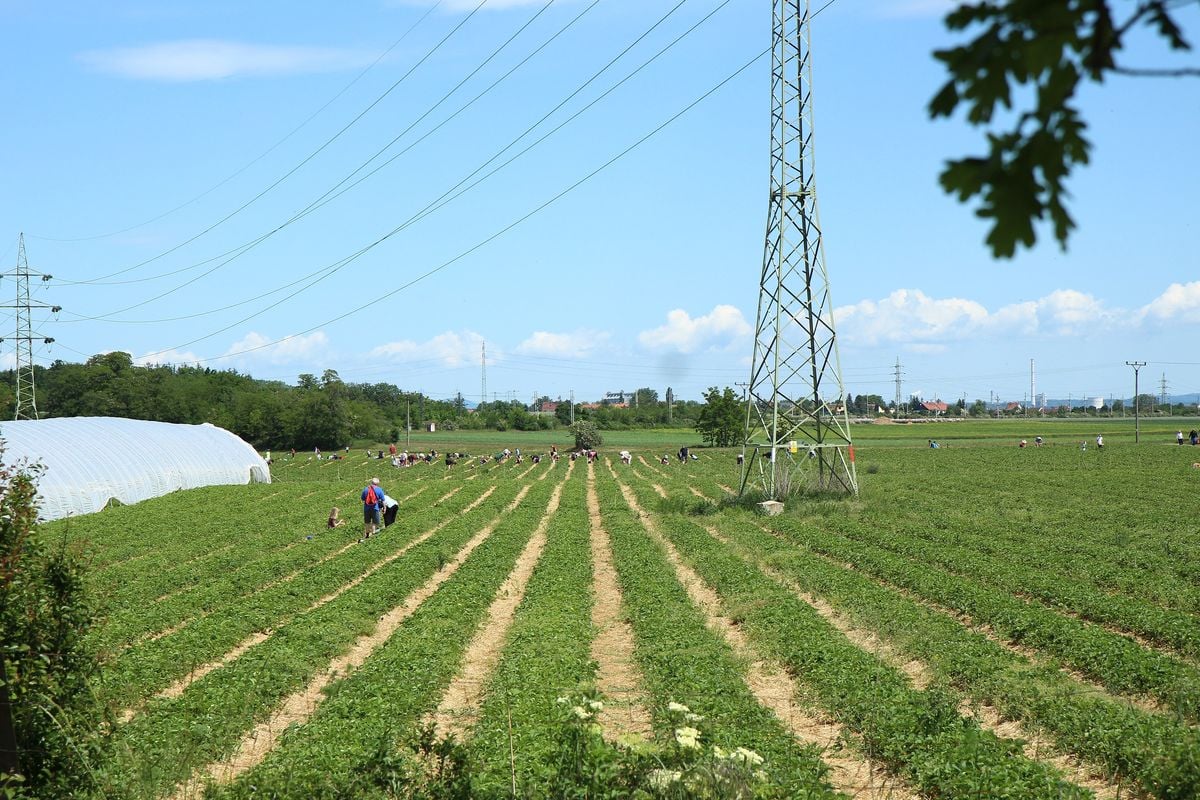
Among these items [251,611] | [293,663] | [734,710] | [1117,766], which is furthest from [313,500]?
[1117,766]

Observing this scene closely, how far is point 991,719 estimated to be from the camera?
35.7 feet

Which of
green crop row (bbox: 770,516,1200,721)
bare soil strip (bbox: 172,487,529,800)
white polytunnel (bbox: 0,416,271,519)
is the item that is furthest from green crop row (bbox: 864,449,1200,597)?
white polytunnel (bbox: 0,416,271,519)

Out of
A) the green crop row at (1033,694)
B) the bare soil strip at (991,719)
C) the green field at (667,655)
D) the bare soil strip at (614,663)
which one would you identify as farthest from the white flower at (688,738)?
the bare soil strip at (991,719)

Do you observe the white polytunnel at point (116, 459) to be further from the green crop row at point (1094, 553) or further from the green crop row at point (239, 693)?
the green crop row at point (1094, 553)

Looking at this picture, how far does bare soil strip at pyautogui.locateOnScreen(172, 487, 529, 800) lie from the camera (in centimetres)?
902

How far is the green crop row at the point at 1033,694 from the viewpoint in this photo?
8.02 metres

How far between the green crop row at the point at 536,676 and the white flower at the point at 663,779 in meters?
0.85

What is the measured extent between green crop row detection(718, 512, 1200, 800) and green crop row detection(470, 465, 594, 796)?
4180 millimetres

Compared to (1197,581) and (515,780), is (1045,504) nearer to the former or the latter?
(1197,581)

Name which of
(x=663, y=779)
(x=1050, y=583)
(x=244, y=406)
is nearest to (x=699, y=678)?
(x=663, y=779)

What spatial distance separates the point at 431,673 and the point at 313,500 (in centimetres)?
3288

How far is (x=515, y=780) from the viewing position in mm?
7859

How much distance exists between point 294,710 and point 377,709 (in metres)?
1.61

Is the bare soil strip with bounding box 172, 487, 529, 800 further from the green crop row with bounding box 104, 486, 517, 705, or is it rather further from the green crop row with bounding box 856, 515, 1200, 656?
the green crop row with bounding box 856, 515, 1200, 656
